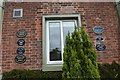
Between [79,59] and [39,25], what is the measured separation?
74.4 inches

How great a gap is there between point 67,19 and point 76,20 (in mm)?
243

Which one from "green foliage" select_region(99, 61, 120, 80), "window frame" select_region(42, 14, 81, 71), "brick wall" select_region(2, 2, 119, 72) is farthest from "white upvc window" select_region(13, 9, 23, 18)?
"green foliage" select_region(99, 61, 120, 80)

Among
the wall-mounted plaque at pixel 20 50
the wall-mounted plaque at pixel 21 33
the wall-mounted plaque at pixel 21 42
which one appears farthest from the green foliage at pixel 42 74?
the wall-mounted plaque at pixel 21 33

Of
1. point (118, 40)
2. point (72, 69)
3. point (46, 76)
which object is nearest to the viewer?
point (72, 69)

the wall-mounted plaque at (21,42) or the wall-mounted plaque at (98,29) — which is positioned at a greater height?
the wall-mounted plaque at (98,29)

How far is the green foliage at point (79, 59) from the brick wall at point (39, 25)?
43.7 inches

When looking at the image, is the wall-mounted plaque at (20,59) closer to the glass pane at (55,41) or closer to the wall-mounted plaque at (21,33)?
the wall-mounted plaque at (21,33)

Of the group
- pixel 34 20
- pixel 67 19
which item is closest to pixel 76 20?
pixel 67 19

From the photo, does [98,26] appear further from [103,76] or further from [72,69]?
[72,69]

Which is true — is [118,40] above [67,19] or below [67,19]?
below

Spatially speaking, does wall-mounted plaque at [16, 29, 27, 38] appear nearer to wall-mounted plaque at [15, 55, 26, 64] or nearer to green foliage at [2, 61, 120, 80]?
wall-mounted plaque at [15, 55, 26, 64]

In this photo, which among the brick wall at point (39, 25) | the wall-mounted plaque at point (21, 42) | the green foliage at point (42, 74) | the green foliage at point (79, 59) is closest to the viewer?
the green foliage at point (79, 59)

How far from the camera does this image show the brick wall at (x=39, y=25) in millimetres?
6676

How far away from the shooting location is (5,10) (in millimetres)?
7246
